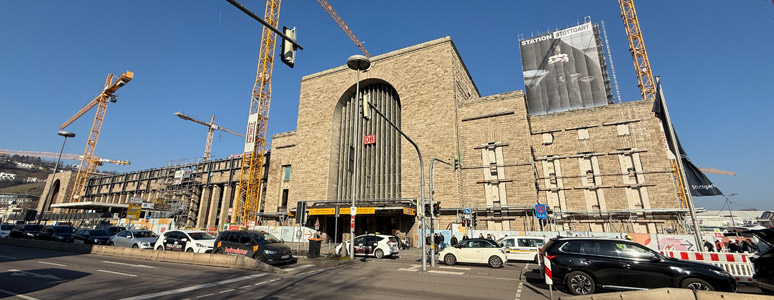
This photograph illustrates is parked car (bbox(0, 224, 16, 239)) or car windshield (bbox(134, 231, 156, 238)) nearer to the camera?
car windshield (bbox(134, 231, 156, 238))

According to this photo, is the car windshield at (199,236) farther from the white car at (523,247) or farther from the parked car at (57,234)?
the white car at (523,247)

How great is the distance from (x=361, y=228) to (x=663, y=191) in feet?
89.2

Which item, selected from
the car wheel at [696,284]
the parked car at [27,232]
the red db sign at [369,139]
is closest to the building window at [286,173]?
the red db sign at [369,139]

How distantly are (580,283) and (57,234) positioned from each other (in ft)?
105

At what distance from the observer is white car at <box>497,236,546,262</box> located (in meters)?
16.3

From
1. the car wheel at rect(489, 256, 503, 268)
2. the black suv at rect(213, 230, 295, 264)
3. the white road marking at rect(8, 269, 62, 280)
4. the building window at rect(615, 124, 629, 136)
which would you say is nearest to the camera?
the white road marking at rect(8, 269, 62, 280)

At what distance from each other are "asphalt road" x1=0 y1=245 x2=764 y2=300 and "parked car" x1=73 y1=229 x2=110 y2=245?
8892mm

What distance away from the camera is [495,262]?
562 inches

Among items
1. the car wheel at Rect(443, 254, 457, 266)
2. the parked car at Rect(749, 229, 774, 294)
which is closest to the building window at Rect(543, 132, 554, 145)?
the car wheel at Rect(443, 254, 457, 266)

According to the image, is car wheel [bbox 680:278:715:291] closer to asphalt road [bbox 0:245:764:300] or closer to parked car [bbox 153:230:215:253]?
asphalt road [bbox 0:245:764:300]

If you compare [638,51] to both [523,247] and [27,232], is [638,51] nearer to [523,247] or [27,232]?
[523,247]

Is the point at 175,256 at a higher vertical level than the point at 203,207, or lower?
lower

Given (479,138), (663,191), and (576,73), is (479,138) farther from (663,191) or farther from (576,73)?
(576,73)

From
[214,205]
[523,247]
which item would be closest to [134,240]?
[523,247]
